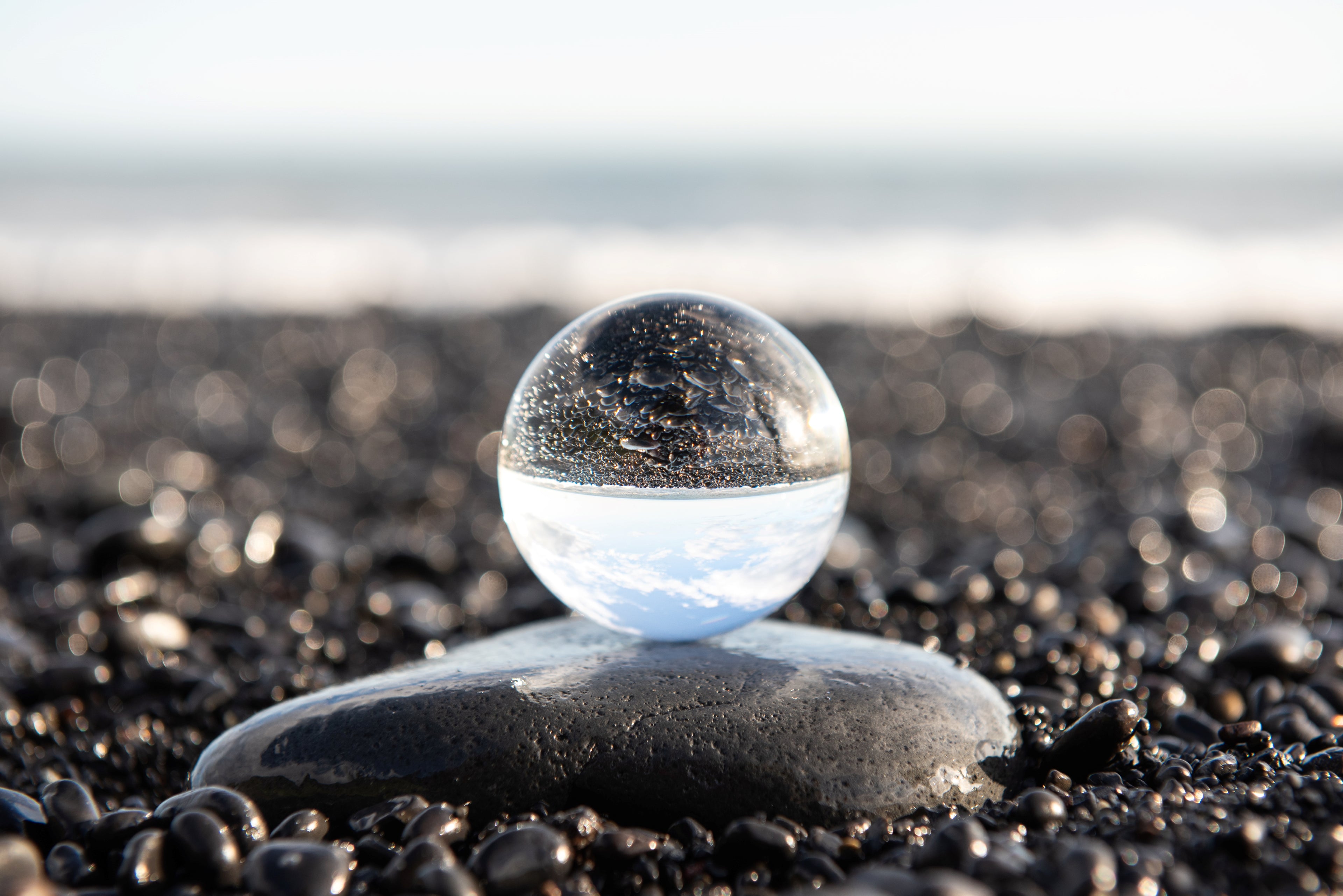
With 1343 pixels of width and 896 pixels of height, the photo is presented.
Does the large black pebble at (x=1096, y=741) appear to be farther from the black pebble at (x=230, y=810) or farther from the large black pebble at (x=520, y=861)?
the black pebble at (x=230, y=810)

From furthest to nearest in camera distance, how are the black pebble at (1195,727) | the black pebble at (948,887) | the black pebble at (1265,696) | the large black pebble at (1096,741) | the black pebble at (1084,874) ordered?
the black pebble at (1265,696) → the black pebble at (1195,727) → the large black pebble at (1096,741) → the black pebble at (1084,874) → the black pebble at (948,887)

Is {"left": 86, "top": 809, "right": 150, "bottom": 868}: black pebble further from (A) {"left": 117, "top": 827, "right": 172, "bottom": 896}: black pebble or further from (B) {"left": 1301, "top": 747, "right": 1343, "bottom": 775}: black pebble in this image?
(B) {"left": 1301, "top": 747, "right": 1343, "bottom": 775}: black pebble

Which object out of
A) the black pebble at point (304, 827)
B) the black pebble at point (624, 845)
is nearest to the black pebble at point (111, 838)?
the black pebble at point (304, 827)

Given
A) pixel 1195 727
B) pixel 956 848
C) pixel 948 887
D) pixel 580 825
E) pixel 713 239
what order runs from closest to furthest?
pixel 948 887 < pixel 956 848 < pixel 580 825 < pixel 1195 727 < pixel 713 239

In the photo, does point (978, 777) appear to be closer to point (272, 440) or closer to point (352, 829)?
point (352, 829)

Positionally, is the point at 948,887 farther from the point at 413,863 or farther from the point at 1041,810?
the point at 413,863

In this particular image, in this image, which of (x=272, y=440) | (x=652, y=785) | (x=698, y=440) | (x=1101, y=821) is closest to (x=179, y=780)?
(x=652, y=785)

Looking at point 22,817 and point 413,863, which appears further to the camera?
point 22,817

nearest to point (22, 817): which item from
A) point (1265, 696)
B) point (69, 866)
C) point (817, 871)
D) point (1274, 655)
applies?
point (69, 866)
